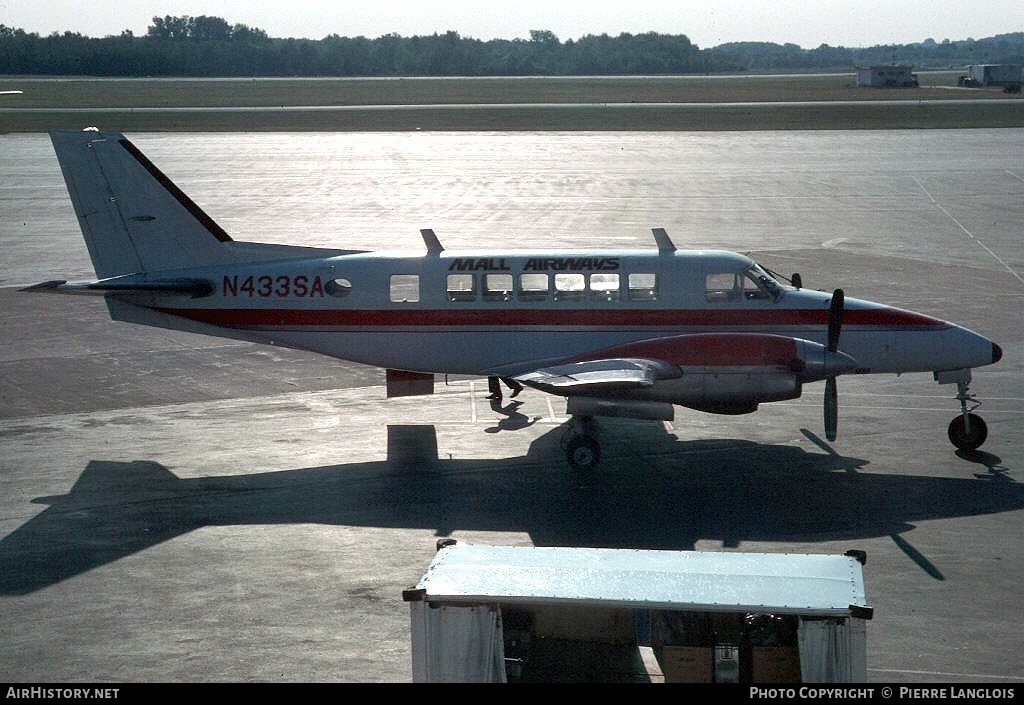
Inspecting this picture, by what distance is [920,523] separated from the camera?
17.5 m

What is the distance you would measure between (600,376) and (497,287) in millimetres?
3183

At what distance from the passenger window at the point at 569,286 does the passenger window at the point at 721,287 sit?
2.29 m

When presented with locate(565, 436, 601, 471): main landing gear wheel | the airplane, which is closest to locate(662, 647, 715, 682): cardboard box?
the airplane

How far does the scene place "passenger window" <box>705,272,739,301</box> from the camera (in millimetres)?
21266

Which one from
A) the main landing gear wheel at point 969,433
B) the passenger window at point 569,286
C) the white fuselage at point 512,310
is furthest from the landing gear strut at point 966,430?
the passenger window at point 569,286

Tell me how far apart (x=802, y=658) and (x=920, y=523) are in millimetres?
8617

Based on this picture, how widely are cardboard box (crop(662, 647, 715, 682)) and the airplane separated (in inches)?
362

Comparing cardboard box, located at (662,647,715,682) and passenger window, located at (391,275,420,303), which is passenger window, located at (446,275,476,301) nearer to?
passenger window, located at (391,275,420,303)

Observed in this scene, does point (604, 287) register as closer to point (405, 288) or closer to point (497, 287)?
point (497, 287)

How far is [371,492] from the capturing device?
760 inches
